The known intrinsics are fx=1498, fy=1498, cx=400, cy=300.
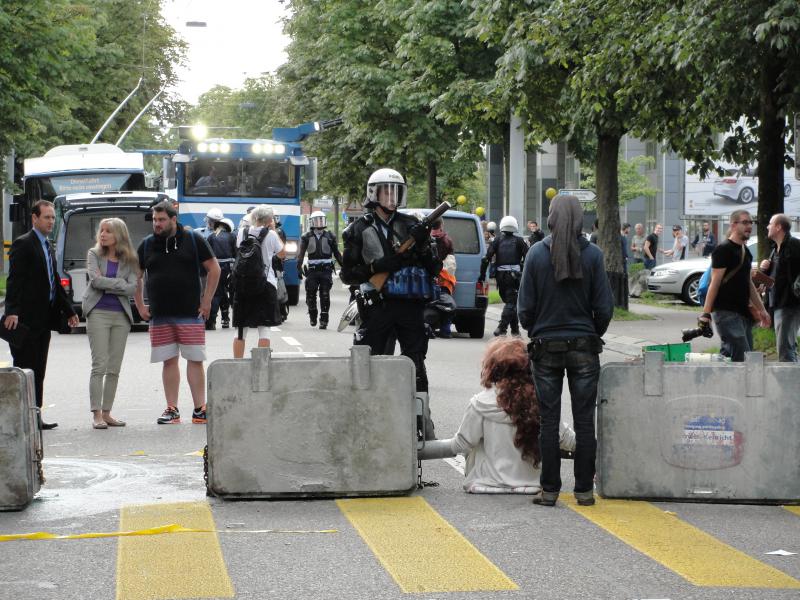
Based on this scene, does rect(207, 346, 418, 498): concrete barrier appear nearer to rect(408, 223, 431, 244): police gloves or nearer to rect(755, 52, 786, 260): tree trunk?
rect(408, 223, 431, 244): police gloves

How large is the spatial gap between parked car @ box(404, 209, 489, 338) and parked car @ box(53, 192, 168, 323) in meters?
4.39

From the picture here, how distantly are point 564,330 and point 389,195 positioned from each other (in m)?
1.74

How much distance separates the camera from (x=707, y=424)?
8086 mm

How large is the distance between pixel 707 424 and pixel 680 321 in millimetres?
17232

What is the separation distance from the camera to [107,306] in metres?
11.7

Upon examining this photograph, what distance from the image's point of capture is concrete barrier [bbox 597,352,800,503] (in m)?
8.04

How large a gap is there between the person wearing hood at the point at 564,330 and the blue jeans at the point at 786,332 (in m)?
5.98

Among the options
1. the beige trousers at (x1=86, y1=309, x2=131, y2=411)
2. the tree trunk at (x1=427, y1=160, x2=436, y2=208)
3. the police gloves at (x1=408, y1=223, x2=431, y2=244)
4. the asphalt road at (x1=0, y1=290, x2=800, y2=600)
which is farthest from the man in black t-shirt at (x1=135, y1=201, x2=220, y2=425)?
the tree trunk at (x1=427, y1=160, x2=436, y2=208)

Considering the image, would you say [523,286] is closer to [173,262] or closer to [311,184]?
[173,262]

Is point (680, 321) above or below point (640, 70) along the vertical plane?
below

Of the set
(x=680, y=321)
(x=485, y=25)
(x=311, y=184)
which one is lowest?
(x=680, y=321)

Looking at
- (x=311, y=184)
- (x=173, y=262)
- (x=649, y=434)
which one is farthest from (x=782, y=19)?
(x=311, y=184)

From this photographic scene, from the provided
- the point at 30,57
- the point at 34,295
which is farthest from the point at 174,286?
the point at 30,57

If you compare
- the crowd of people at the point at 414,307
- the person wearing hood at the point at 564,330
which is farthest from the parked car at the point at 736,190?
the person wearing hood at the point at 564,330
